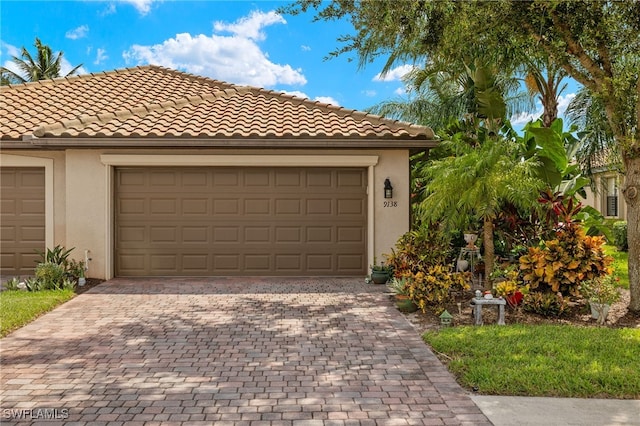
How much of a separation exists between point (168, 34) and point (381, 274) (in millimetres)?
9335

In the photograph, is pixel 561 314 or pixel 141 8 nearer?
pixel 561 314

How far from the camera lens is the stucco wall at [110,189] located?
33.2 feet

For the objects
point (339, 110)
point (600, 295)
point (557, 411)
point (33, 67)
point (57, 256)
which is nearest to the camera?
point (557, 411)

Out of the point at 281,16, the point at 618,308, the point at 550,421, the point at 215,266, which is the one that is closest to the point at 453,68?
the point at 281,16

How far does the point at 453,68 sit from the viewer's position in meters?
10.8

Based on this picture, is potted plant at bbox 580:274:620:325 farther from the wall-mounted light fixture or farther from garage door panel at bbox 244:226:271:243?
garage door panel at bbox 244:226:271:243

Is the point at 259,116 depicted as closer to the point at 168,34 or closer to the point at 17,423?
the point at 168,34

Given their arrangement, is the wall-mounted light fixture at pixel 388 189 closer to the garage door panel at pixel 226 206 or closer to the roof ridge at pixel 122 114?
the garage door panel at pixel 226 206

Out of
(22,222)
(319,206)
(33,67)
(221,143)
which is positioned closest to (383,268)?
(319,206)

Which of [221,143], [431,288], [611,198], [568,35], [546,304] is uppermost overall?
[568,35]

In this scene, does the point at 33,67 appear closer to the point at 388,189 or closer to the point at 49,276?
the point at 49,276

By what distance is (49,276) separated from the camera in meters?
8.91

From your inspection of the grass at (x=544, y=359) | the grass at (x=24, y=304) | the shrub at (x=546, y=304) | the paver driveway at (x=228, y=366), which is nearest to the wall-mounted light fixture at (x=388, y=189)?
the paver driveway at (x=228, y=366)

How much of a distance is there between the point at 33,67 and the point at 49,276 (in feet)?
108
